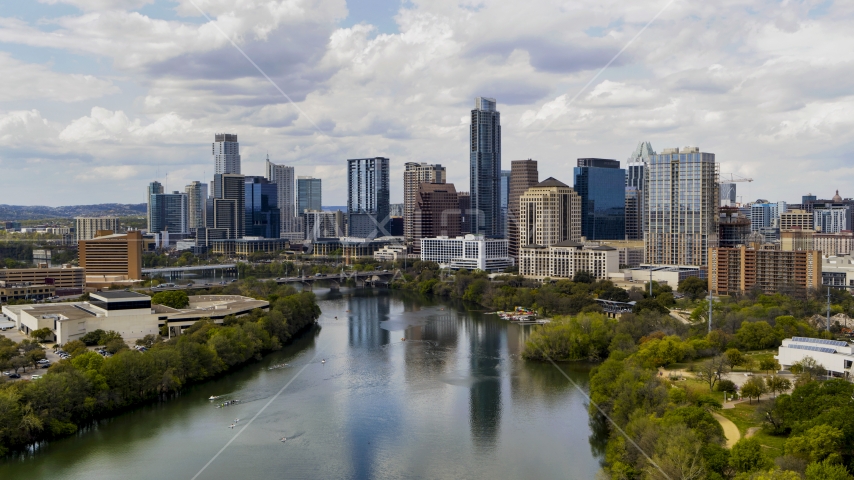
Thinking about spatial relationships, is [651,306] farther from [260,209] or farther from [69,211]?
[69,211]

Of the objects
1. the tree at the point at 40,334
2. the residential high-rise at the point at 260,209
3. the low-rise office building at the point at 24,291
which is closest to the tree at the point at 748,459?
the tree at the point at 40,334

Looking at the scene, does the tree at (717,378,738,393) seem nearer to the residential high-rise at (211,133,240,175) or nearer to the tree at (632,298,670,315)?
the tree at (632,298,670,315)

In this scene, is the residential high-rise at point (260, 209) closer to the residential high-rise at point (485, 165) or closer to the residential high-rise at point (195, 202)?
the residential high-rise at point (195, 202)

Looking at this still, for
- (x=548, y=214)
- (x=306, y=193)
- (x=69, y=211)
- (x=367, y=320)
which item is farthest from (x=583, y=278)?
(x=69, y=211)

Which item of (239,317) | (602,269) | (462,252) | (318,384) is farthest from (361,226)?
(318,384)

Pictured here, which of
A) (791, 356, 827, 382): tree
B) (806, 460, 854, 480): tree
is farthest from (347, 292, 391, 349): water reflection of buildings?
(806, 460, 854, 480): tree
